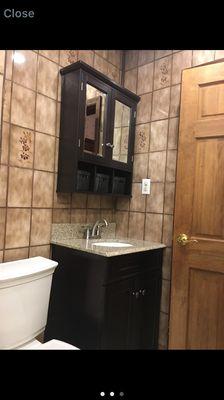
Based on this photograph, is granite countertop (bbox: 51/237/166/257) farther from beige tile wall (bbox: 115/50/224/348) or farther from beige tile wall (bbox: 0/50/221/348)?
beige tile wall (bbox: 115/50/224/348)

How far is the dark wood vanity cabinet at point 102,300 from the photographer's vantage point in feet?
4.05

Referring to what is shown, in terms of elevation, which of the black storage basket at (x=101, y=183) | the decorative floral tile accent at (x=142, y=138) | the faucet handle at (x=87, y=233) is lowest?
the faucet handle at (x=87, y=233)

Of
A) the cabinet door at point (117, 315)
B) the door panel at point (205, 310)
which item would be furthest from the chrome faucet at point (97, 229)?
the door panel at point (205, 310)

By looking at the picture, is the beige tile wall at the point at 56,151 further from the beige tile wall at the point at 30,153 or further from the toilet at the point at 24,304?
the toilet at the point at 24,304

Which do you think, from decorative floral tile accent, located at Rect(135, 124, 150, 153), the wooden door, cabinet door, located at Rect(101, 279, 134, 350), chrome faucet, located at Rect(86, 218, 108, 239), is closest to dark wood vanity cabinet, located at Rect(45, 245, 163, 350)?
cabinet door, located at Rect(101, 279, 134, 350)

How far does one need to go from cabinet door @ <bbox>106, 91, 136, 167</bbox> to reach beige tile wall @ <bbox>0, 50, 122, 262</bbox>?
0.35 m

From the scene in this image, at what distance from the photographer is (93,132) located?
1.52 meters

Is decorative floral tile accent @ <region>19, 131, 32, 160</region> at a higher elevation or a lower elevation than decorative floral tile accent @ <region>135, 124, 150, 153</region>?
lower

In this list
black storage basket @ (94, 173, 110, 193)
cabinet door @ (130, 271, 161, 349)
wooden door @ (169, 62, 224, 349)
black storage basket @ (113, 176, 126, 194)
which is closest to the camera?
wooden door @ (169, 62, 224, 349)

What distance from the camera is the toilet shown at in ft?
3.11

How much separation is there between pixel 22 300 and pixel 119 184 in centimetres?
101

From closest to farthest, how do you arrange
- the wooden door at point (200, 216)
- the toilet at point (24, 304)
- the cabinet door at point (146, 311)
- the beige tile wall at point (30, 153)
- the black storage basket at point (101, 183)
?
the toilet at point (24, 304) → the beige tile wall at point (30, 153) → the wooden door at point (200, 216) → the cabinet door at point (146, 311) → the black storage basket at point (101, 183)

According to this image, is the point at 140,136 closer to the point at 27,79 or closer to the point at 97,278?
the point at 27,79
